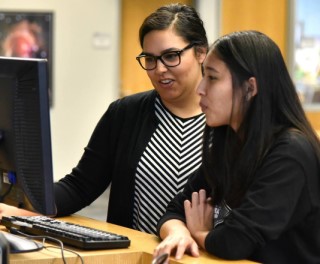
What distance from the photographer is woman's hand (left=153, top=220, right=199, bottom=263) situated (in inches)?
80.6

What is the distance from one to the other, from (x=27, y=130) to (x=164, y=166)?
76 centimetres

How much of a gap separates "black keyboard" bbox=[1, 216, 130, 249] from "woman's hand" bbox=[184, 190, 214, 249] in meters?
0.21

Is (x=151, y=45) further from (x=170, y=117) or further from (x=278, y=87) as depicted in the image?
(x=278, y=87)

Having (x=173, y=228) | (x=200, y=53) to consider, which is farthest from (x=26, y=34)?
(x=173, y=228)

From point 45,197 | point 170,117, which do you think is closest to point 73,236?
point 45,197

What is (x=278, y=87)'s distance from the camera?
2102mm

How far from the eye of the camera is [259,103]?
210 cm

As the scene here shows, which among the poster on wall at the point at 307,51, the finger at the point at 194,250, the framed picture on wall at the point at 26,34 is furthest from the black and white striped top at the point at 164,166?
the poster on wall at the point at 307,51

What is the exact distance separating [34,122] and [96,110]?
5687mm

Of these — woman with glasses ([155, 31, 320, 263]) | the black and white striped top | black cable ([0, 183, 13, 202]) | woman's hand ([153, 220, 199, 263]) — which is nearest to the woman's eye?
the black and white striped top

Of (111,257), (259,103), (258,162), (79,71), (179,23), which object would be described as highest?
(179,23)

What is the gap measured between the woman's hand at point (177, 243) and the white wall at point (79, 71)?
538 centimetres

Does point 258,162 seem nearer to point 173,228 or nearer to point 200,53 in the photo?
point 173,228

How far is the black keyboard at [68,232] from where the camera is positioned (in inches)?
82.7
